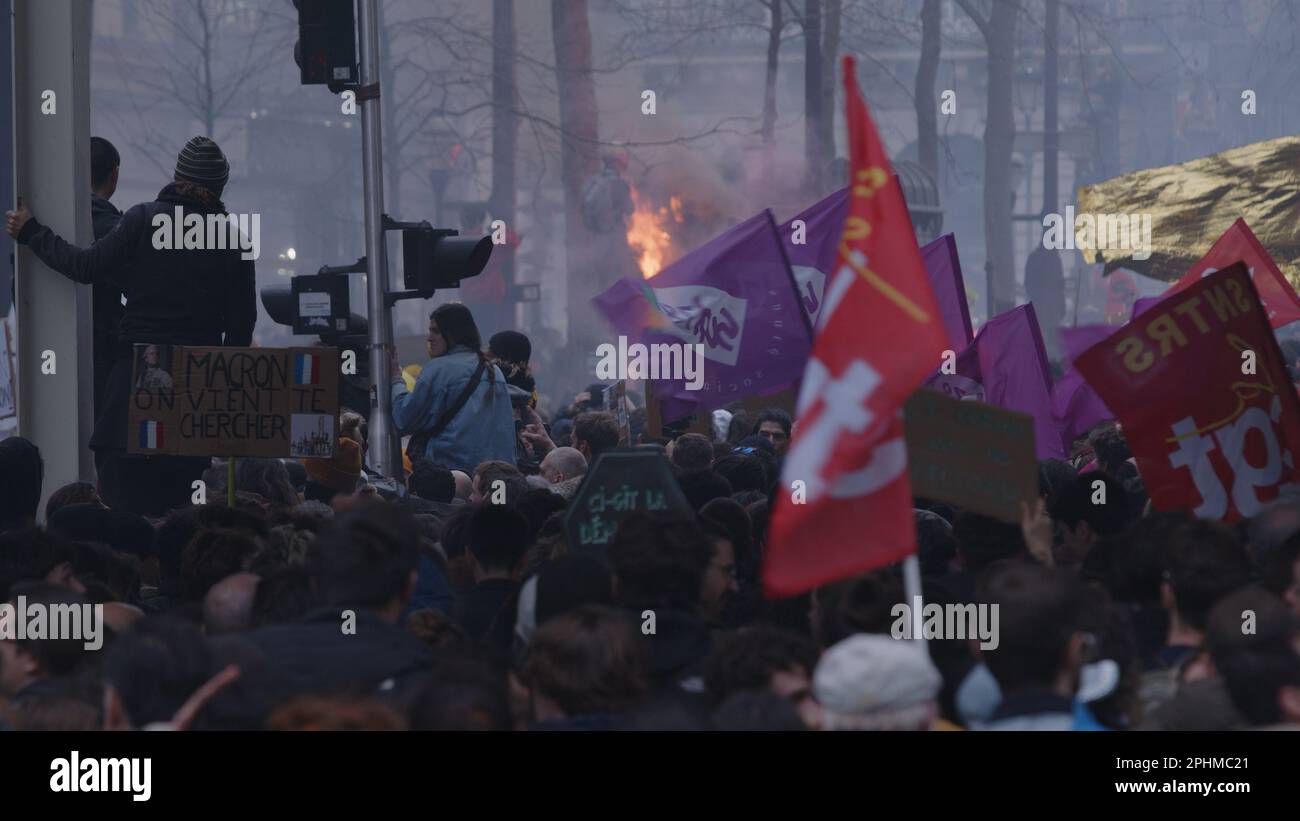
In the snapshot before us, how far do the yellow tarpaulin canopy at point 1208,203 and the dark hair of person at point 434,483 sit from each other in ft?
24.6

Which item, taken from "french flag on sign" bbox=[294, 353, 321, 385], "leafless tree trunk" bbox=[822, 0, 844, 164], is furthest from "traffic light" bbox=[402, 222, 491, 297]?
"leafless tree trunk" bbox=[822, 0, 844, 164]

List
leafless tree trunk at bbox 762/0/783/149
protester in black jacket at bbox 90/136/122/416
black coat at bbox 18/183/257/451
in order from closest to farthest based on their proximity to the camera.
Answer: black coat at bbox 18/183/257/451 < protester in black jacket at bbox 90/136/122/416 < leafless tree trunk at bbox 762/0/783/149

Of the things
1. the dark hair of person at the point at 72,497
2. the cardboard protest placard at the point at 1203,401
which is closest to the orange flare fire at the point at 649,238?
the dark hair of person at the point at 72,497

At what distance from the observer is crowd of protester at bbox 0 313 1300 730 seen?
13.5ft

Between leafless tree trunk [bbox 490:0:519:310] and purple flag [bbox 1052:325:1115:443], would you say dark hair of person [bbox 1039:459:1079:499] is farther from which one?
leafless tree trunk [bbox 490:0:519:310]

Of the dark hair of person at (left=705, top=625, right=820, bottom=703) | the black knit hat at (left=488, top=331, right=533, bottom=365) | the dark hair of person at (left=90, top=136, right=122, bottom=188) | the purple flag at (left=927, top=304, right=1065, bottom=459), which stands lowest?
the dark hair of person at (left=705, top=625, right=820, bottom=703)

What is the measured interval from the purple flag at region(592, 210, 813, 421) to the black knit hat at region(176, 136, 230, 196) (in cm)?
237

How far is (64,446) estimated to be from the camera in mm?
8820

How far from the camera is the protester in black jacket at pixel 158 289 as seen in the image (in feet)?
27.4

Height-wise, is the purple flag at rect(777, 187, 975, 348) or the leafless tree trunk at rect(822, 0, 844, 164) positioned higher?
the leafless tree trunk at rect(822, 0, 844, 164)

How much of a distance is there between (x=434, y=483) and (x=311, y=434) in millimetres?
1301

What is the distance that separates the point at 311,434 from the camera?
809 centimetres
